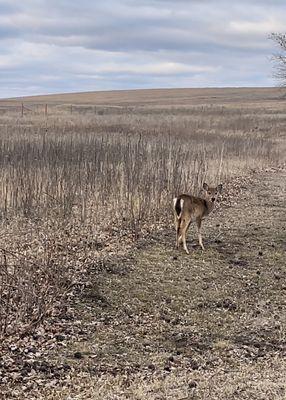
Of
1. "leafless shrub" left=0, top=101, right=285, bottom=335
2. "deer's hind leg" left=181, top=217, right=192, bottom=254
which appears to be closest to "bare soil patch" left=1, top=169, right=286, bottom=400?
"deer's hind leg" left=181, top=217, right=192, bottom=254

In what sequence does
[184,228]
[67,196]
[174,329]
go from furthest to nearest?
[67,196] < [184,228] < [174,329]

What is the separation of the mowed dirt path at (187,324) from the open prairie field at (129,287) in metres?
0.02

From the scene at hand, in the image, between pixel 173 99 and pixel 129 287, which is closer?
pixel 129 287

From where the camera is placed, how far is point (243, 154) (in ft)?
77.4

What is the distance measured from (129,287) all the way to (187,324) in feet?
3.98

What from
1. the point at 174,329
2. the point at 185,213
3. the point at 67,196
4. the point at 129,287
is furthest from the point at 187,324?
the point at 67,196

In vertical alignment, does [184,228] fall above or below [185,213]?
below

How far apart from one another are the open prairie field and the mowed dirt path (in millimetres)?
18

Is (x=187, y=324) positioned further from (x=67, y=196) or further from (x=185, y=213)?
(x=67, y=196)

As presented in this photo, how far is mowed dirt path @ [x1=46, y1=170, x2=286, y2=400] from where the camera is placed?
5289 mm

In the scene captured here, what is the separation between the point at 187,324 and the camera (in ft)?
22.7

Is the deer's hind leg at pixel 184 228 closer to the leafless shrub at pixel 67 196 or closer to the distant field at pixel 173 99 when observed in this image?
the leafless shrub at pixel 67 196

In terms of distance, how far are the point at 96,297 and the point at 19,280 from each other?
52.8 inches

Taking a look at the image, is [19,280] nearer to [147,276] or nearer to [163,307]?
[163,307]
